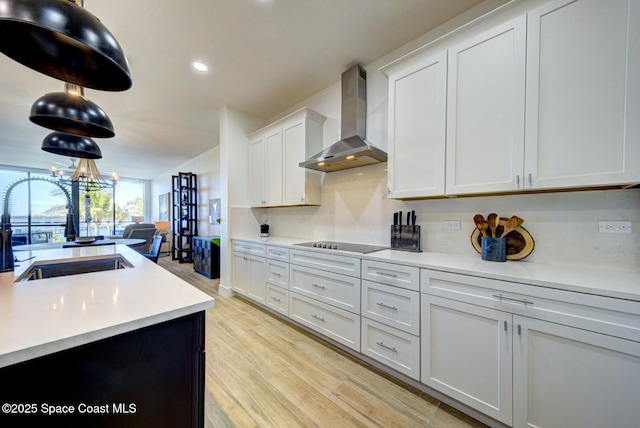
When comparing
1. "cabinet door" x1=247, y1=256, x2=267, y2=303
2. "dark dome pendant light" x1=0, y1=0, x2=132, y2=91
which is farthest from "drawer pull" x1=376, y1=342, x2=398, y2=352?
"dark dome pendant light" x1=0, y1=0, x2=132, y2=91

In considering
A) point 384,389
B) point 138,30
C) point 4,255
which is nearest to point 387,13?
point 138,30

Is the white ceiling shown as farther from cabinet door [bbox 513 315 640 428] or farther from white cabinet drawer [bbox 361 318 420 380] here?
white cabinet drawer [bbox 361 318 420 380]

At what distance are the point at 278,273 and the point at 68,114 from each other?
221 centimetres

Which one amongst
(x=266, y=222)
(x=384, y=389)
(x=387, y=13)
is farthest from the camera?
(x=266, y=222)

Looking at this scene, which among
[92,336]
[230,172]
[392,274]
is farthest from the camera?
[230,172]

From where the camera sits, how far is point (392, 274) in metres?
1.84

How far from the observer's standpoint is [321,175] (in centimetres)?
319

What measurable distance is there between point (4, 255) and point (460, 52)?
330 centimetres

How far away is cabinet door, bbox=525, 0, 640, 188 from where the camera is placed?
48.9 inches

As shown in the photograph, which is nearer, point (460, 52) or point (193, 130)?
point (460, 52)

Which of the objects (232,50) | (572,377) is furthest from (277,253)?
(572,377)

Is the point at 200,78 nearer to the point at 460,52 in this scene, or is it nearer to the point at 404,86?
the point at 404,86

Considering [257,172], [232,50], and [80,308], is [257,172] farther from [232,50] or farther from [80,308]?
[80,308]

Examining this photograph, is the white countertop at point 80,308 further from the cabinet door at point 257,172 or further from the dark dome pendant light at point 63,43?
the cabinet door at point 257,172
